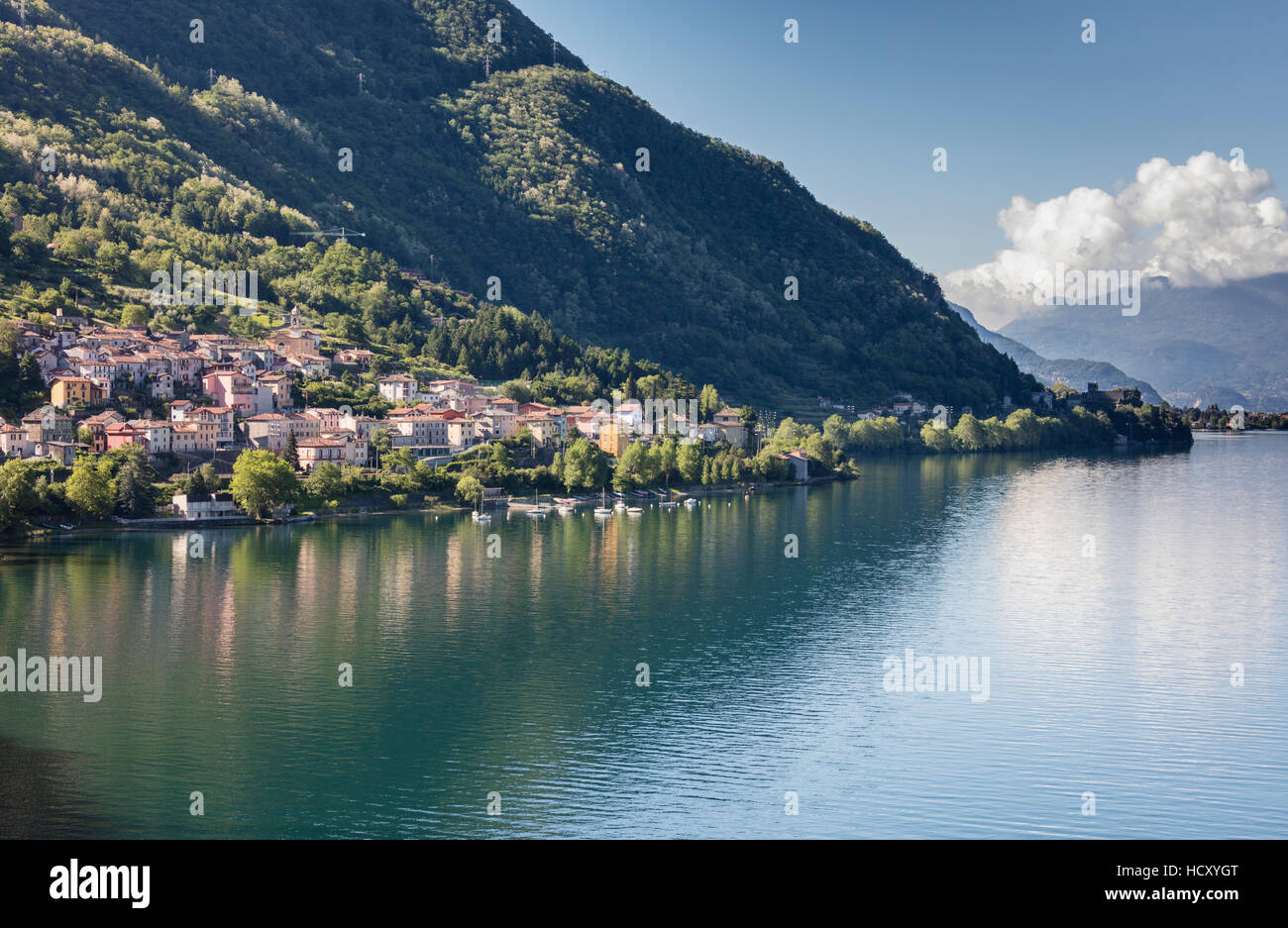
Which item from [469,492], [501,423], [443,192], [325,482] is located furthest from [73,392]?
[443,192]

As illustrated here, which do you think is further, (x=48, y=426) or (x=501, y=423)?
(x=501, y=423)

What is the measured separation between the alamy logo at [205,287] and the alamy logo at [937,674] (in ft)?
226

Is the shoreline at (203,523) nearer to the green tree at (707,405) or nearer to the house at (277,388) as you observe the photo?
the house at (277,388)

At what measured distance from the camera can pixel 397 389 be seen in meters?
79.9

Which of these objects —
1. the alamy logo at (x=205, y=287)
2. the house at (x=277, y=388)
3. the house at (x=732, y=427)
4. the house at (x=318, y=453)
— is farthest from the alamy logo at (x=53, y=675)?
the house at (x=732, y=427)

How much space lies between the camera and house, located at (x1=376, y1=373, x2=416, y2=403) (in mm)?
79625

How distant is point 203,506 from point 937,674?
123 ft

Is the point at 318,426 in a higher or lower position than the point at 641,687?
higher

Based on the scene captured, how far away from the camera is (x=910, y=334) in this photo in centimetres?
16150

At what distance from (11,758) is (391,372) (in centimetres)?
6348
